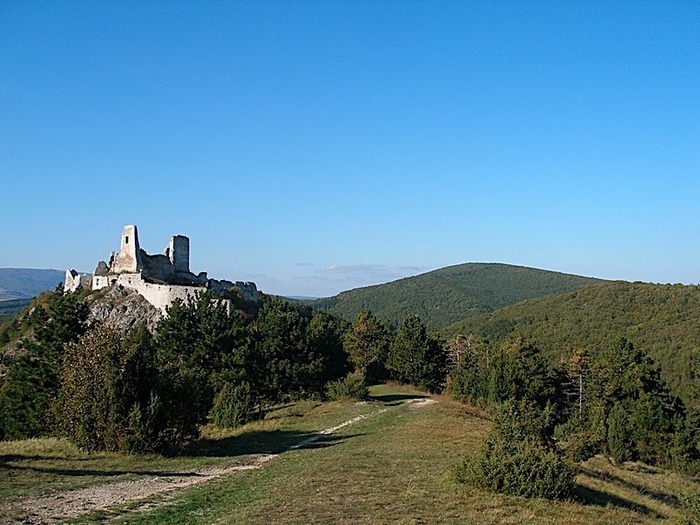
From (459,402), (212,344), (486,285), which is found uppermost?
(486,285)

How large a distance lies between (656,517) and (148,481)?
36.7 feet

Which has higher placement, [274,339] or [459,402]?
[274,339]

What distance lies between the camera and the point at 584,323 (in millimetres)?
90375

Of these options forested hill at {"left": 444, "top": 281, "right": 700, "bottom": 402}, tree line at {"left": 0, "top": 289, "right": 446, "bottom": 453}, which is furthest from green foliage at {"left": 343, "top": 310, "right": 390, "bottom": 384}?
forested hill at {"left": 444, "top": 281, "right": 700, "bottom": 402}

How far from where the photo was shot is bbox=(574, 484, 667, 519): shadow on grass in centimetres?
1237

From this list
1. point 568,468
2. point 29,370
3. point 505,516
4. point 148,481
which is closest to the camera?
point 505,516

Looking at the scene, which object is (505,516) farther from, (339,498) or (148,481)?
(148,481)

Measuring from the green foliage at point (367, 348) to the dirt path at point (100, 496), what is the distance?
3560cm

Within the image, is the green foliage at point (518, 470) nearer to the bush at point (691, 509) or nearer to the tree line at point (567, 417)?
the tree line at point (567, 417)

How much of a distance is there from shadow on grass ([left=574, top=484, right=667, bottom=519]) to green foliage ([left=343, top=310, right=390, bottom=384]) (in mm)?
37084

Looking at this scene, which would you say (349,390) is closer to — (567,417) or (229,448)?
(229,448)

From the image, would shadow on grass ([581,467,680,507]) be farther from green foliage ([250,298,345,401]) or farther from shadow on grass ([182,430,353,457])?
green foliage ([250,298,345,401])

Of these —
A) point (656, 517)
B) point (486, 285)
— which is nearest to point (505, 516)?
point (656, 517)

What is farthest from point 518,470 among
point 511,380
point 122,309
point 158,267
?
point 158,267
